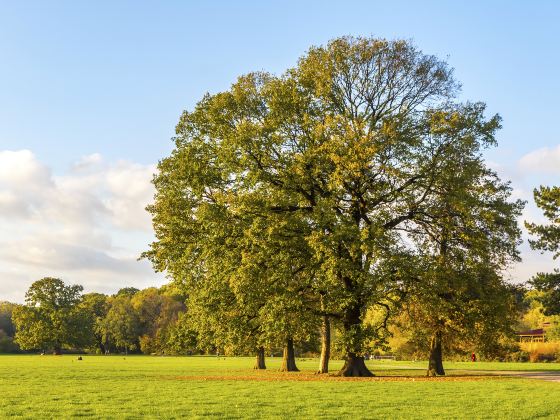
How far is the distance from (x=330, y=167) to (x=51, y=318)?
9662 centimetres

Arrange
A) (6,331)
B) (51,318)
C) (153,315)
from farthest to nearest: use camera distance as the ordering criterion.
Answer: (6,331) < (153,315) < (51,318)

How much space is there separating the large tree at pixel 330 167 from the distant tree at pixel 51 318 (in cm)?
8645

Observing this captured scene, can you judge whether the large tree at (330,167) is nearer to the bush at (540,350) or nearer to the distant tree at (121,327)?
the bush at (540,350)

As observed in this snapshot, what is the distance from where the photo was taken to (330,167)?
3709 centimetres

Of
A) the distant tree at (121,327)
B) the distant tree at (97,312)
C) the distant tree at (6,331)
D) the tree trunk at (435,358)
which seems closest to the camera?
the tree trunk at (435,358)

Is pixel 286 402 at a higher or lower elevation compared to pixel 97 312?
lower

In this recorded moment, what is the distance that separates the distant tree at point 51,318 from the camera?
117625mm

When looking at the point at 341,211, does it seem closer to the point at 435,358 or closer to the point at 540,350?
the point at 435,358

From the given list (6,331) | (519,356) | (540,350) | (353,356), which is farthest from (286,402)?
(6,331)

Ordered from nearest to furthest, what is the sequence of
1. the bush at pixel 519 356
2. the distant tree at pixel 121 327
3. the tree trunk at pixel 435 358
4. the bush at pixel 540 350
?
the tree trunk at pixel 435 358
the bush at pixel 540 350
the bush at pixel 519 356
the distant tree at pixel 121 327

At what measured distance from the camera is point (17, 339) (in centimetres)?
12000

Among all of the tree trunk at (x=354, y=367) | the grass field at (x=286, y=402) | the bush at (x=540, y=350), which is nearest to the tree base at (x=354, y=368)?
the tree trunk at (x=354, y=367)

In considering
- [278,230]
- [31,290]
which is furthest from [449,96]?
[31,290]

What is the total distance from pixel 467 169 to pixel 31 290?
106806mm
